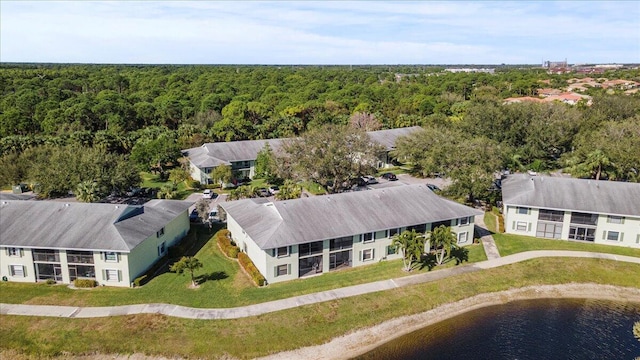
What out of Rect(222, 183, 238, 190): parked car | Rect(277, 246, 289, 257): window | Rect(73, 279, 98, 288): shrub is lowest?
Rect(73, 279, 98, 288): shrub

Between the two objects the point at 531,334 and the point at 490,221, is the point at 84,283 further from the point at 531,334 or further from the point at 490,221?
the point at 490,221

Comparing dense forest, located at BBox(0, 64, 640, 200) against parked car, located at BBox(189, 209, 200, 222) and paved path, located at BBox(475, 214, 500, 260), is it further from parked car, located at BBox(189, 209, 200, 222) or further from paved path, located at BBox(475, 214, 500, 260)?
paved path, located at BBox(475, 214, 500, 260)

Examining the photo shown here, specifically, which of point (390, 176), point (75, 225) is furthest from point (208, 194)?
point (390, 176)

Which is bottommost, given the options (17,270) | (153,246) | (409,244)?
(17,270)

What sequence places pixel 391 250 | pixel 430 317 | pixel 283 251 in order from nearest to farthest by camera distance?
1. pixel 430 317
2. pixel 283 251
3. pixel 391 250

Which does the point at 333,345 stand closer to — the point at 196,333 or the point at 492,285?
the point at 196,333

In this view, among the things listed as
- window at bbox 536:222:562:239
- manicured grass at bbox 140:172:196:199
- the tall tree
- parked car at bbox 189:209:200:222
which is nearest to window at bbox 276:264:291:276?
parked car at bbox 189:209:200:222

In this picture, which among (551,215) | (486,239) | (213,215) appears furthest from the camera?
(213,215)
